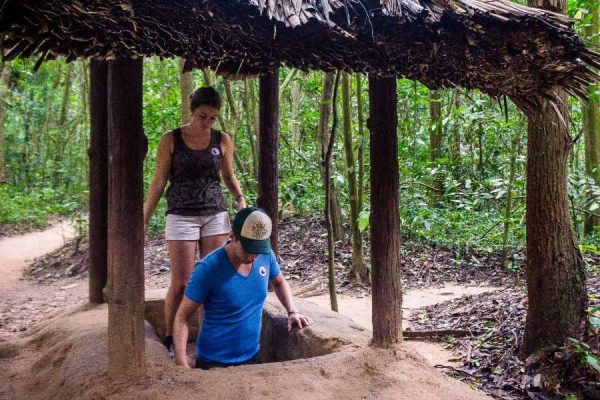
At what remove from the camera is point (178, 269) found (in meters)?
4.05

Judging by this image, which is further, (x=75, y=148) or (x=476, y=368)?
(x=75, y=148)

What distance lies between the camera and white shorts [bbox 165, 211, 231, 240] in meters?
4.08

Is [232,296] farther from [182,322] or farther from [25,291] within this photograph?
[25,291]

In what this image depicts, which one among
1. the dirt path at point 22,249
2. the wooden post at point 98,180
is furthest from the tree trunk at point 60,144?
the wooden post at point 98,180

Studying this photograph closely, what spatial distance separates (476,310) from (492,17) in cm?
343

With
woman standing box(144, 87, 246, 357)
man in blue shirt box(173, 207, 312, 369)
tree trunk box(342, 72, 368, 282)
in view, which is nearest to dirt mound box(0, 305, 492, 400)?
man in blue shirt box(173, 207, 312, 369)

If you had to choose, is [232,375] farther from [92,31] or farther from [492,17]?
[492,17]

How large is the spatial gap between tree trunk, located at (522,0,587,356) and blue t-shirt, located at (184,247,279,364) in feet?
7.51

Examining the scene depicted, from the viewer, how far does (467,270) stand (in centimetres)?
820

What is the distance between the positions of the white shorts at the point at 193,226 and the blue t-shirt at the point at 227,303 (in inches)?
28.5

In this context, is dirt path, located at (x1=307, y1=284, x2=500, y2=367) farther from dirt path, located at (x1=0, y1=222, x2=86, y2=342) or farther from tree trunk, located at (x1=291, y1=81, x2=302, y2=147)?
tree trunk, located at (x1=291, y1=81, x2=302, y2=147)

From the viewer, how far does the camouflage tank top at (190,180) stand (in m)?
4.06

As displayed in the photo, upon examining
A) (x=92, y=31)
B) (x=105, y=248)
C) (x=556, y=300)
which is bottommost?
(x=556, y=300)

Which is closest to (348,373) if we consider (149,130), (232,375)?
(232,375)
